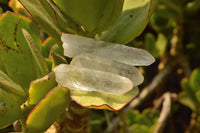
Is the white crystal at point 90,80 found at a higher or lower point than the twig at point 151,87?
higher

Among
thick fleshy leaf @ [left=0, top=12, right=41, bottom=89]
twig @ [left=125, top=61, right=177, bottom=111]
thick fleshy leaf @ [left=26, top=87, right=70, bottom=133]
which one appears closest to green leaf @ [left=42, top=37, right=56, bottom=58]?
thick fleshy leaf @ [left=0, top=12, right=41, bottom=89]

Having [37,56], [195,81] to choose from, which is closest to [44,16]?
[37,56]

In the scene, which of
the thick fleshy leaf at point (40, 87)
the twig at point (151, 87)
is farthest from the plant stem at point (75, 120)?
the twig at point (151, 87)

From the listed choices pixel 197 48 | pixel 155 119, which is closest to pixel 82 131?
pixel 155 119

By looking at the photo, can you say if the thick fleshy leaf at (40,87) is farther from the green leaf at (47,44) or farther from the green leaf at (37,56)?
the green leaf at (47,44)

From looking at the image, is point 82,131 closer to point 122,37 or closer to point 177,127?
point 122,37

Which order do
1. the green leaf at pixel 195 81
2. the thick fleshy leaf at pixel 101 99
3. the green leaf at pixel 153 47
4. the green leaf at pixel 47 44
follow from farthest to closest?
the green leaf at pixel 153 47, the green leaf at pixel 195 81, the green leaf at pixel 47 44, the thick fleshy leaf at pixel 101 99

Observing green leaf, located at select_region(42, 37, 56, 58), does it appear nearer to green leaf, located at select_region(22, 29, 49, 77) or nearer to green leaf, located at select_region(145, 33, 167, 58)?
green leaf, located at select_region(22, 29, 49, 77)
